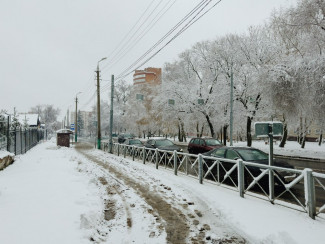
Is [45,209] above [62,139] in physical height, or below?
below

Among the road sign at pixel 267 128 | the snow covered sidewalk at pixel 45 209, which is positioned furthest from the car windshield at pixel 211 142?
the snow covered sidewalk at pixel 45 209

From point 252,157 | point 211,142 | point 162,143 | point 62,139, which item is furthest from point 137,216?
point 62,139

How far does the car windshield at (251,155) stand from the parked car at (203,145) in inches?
287

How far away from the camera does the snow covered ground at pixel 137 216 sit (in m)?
4.44

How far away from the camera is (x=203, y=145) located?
666 inches

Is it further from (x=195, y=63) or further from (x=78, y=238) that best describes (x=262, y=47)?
(x=78, y=238)

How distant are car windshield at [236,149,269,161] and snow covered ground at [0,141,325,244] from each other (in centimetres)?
152

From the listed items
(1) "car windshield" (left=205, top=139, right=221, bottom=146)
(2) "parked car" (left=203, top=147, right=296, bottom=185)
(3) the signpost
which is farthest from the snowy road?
(1) "car windshield" (left=205, top=139, right=221, bottom=146)

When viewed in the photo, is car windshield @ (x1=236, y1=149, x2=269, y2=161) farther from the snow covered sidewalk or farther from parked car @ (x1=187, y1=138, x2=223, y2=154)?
parked car @ (x1=187, y1=138, x2=223, y2=154)

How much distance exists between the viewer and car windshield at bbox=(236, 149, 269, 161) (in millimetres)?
8453

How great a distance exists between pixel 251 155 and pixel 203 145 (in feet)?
27.2

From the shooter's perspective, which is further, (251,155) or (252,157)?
(251,155)

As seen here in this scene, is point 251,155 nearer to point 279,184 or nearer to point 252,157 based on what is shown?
point 252,157

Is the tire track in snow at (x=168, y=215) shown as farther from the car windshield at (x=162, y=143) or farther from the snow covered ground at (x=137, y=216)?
the car windshield at (x=162, y=143)
